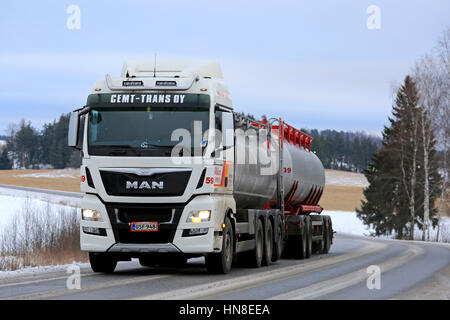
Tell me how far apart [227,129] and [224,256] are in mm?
2709

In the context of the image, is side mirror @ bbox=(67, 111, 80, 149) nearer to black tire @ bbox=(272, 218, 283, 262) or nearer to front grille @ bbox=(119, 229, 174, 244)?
front grille @ bbox=(119, 229, 174, 244)

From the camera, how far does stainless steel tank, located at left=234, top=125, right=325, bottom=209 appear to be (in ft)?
59.9

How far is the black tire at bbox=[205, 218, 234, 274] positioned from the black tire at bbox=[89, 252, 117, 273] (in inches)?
85.7

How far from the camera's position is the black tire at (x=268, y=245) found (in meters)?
20.1

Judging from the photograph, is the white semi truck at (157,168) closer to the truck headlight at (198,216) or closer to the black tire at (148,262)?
the truck headlight at (198,216)

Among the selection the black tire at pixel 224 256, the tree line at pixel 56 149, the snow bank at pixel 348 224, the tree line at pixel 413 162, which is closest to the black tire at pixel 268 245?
the black tire at pixel 224 256

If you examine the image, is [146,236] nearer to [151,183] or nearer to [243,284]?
[151,183]

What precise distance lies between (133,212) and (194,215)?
120 cm

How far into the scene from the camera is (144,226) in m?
15.6

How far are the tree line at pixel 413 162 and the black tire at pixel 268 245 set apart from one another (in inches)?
1305

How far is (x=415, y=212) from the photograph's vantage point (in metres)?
63.8

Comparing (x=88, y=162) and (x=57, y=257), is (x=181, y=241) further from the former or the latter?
(x=57, y=257)

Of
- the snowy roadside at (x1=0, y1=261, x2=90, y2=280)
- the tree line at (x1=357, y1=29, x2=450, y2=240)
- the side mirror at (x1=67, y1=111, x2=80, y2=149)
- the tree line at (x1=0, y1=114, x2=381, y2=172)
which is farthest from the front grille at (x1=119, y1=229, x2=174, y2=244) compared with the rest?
the tree line at (x1=0, y1=114, x2=381, y2=172)

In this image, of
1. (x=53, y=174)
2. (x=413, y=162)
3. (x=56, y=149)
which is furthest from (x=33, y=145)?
(x=413, y=162)
